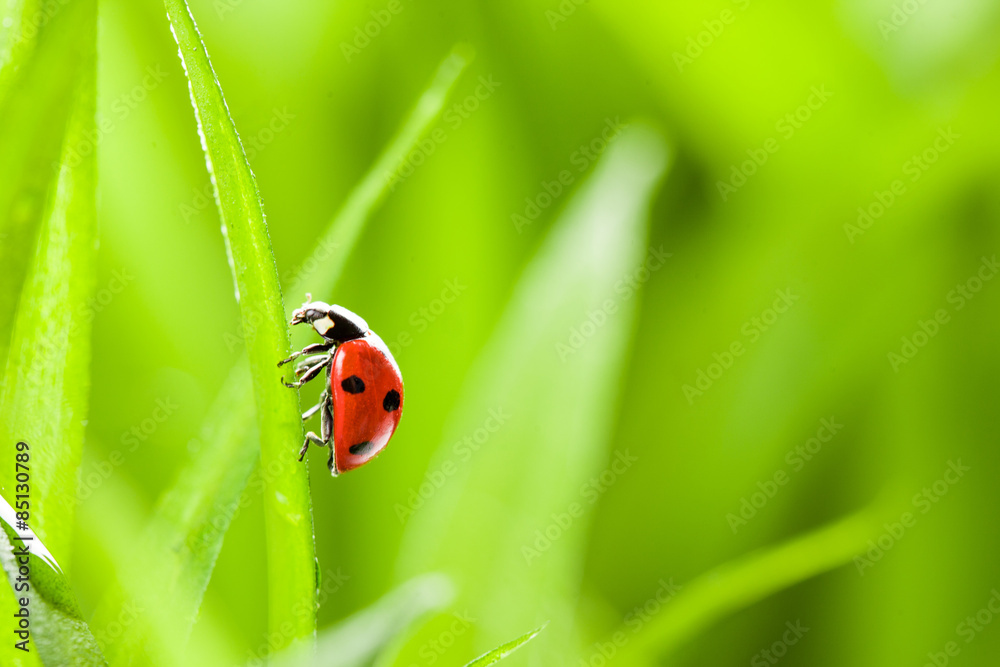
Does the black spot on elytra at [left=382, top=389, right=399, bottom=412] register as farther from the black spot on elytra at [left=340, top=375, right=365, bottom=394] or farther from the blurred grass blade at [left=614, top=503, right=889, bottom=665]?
the blurred grass blade at [left=614, top=503, right=889, bottom=665]

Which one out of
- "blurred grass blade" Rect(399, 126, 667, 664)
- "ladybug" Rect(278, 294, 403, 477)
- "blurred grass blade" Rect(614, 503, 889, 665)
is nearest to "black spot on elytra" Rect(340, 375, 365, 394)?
"ladybug" Rect(278, 294, 403, 477)

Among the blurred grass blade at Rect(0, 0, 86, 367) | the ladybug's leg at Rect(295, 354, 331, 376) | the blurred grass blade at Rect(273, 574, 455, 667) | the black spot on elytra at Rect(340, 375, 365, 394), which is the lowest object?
the blurred grass blade at Rect(273, 574, 455, 667)

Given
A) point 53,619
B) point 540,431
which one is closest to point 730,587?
point 540,431

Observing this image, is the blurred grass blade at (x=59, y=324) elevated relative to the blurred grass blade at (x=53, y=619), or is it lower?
elevated

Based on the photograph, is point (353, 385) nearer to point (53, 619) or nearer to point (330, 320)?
point (330, 320)

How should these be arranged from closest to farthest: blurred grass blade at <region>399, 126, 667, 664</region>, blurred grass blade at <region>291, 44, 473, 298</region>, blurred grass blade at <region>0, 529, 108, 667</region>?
blurred grass blade at <region>0, 529, 108, 667</region>
blurred grass blade at <region>291, 44, 473, 298</region>
blurred grass blade at <region>399, 126, 667, 664</region>

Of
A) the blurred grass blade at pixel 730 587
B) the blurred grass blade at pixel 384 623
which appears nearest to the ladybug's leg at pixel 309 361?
the blurred grass blade at pixel 384 623

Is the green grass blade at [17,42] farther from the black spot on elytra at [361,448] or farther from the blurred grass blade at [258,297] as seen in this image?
the black spot on elytra at [361,448]
